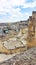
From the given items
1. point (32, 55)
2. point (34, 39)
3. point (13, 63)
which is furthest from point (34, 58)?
point (34, 39)

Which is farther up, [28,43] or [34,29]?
[34,29]

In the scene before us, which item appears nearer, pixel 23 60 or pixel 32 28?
pixel 23 60

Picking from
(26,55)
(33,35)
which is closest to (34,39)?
(33,35)

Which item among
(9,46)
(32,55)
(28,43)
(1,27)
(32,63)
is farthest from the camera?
(1,27)

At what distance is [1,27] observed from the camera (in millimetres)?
5906

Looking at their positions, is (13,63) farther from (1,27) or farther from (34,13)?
(1,27)

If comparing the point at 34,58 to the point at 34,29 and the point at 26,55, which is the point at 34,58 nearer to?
the point at 26,55

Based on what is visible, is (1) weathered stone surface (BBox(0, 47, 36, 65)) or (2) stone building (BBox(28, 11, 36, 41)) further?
(2) stone building (BBox(28, 11, 36, 41))

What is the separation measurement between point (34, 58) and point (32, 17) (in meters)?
1.86

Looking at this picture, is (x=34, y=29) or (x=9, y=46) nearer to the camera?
(x=34, y=29)

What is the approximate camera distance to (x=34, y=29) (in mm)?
2855

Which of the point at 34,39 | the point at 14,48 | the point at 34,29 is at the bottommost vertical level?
the point at 14,48

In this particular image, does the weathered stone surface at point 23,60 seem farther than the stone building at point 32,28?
No

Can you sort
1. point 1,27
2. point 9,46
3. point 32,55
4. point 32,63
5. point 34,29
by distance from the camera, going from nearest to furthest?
point 32,63 < point 32,55 < point 34,29 < point 9,46 < point 1,27
